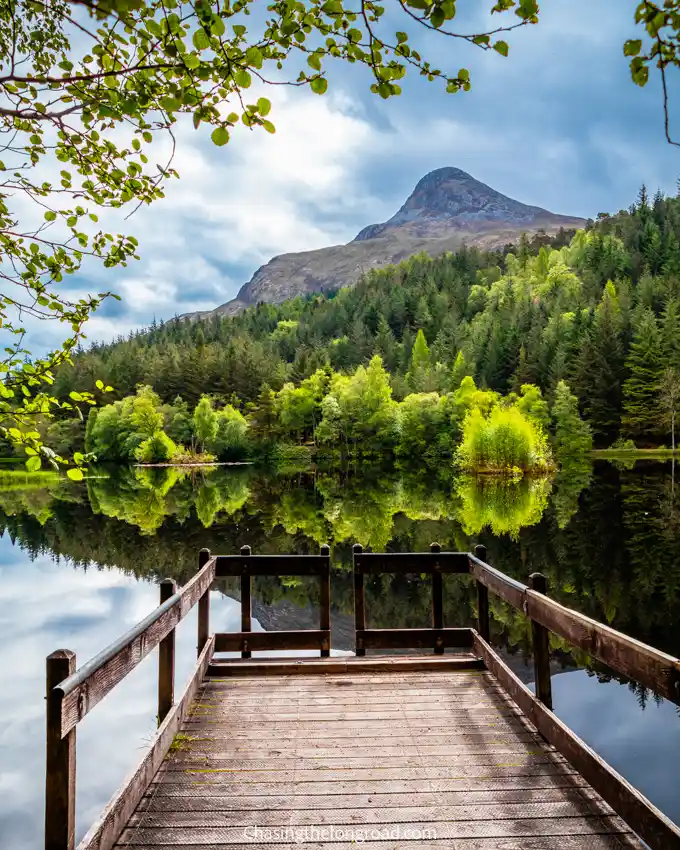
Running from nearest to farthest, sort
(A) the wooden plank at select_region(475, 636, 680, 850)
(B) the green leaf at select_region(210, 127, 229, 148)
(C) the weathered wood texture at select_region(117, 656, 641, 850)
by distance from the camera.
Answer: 1. (B) the green leaf at select_region(210, 127, 229, 148)
2. (A) the wooden plank at select_region(475, 636, 680, 850)
3. (C) the weathered wood texture at select_region(117, 656, 641, 850)

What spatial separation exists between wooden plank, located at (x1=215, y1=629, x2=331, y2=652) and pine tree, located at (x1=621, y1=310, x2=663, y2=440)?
67.4 metres

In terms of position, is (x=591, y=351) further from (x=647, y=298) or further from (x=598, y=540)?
(x=598, y=540)

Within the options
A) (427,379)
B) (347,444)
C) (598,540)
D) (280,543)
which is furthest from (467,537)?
(427,379)

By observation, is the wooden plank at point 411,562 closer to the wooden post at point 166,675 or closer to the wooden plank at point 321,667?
the wooden plank at point 321,667

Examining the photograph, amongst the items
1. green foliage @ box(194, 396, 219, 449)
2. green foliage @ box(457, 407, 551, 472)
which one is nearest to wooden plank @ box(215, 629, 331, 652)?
green foliage @ box(457, 407, 551, 472)

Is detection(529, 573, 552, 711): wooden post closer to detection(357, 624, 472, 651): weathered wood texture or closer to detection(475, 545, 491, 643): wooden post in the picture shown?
detection(475, 545, 491, 643): wooden post

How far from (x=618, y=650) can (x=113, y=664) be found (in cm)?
268

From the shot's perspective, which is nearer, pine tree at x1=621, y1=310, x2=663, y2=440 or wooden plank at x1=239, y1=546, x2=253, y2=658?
wooden plank at x1=239, y1=546, x2=253, y2=658

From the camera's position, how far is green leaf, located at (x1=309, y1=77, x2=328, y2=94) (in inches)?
105

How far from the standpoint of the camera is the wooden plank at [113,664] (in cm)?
274

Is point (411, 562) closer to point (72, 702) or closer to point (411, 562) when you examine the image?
point (411, 562)

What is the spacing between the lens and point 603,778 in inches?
145

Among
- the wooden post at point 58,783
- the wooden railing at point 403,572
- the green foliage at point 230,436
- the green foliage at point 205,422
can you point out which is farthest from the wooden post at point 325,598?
the green foliage at point 230,436

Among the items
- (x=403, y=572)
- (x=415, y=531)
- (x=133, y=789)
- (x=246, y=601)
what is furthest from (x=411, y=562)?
(x=415, y=531)
